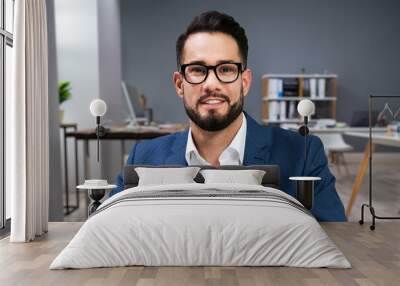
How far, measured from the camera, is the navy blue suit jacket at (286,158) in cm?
430

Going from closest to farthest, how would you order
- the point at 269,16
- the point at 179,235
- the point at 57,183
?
the point at 179,235 < the point at 57,183 < the point at 269,16

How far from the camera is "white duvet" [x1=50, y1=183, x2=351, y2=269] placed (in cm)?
293

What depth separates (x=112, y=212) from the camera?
3027 mm

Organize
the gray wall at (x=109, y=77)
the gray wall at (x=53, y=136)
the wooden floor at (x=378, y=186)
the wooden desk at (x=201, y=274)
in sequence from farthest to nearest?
the gray wall at (x=109, y=77)
the wooden floor at (x=378, y=186)
the gray wall at (x=53, y=136)
the wooden desk at (x=201, y=274)

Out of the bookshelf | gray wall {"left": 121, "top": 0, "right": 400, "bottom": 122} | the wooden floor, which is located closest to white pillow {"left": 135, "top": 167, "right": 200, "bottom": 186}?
the wooden floor

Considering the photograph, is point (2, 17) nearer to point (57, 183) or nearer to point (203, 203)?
point (57, 183)

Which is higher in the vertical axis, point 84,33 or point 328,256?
point 84,33

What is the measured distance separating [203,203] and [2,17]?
6.93 feet

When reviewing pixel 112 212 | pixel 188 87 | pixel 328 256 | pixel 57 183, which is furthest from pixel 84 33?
pixel 328 256

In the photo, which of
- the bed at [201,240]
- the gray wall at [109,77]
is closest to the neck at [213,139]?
the bed at [201,240]

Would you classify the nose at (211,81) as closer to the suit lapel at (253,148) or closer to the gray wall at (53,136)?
the suit lapel at (253,148)

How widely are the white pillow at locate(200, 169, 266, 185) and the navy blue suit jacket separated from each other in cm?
27

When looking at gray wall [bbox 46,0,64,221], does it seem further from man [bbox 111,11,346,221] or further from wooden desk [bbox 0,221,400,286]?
wooden desk [bbox 0,221,400,286]

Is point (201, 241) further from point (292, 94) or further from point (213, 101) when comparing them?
point (292, 94)
